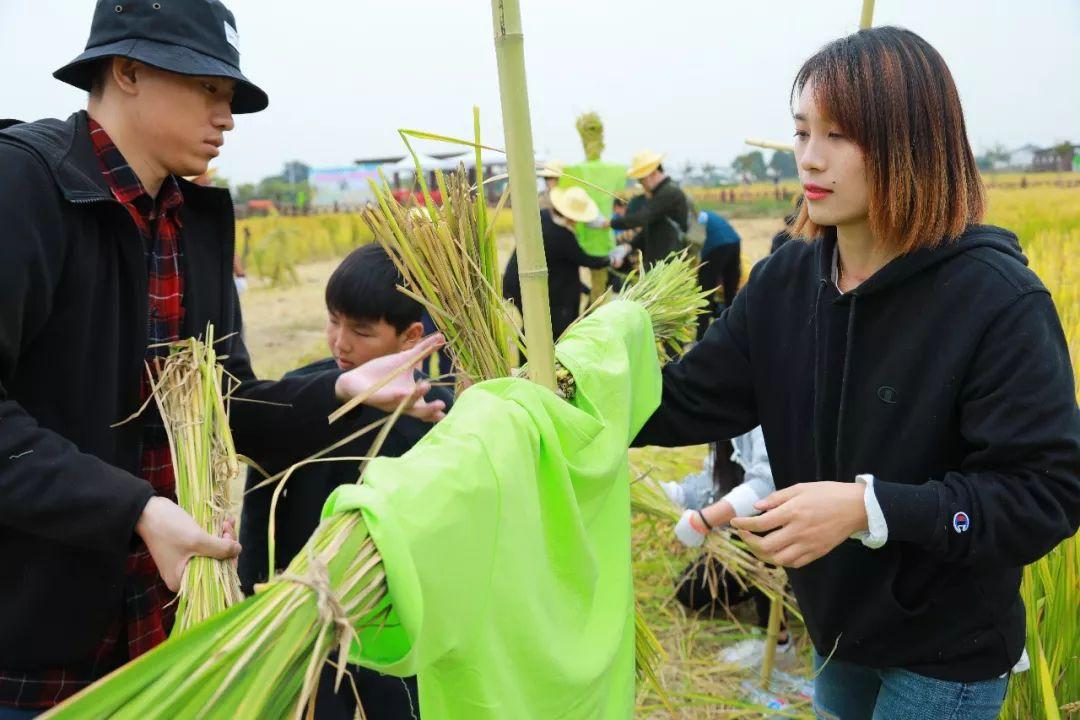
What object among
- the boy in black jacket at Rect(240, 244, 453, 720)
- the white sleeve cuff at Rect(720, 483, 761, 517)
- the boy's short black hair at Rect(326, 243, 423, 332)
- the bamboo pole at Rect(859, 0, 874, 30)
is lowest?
the white sleeve cuff at Rect(720, 483, 761, 517)

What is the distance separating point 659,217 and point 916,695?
493 centimetres

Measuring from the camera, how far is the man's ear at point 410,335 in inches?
82.6

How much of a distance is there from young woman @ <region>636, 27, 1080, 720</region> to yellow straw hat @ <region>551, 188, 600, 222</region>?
4.66 m

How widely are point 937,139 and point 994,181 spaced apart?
5.12m

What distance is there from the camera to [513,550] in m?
0.98

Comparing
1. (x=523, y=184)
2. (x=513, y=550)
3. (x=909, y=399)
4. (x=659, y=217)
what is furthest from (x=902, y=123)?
(x=659, y=217)

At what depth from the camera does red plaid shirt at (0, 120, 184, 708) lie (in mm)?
1302

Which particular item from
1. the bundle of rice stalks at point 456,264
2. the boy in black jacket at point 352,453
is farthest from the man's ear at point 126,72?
the boy in black jacket at point 352,453

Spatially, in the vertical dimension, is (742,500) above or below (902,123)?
below

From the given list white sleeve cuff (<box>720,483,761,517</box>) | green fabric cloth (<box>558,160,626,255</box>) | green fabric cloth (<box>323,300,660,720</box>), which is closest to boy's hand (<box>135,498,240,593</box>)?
green fabric cloth (<box>323,300,660,720</box>)

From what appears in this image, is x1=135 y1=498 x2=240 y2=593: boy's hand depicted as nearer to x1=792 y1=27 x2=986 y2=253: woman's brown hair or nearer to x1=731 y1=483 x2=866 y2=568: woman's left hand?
x1=731 y1=483 x2=866 y2=568: woman's left hand

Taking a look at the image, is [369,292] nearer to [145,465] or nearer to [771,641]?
[145,465]

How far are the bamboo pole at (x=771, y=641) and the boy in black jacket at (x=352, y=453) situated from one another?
1002mm

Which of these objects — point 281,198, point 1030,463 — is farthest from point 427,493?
point 281,198
